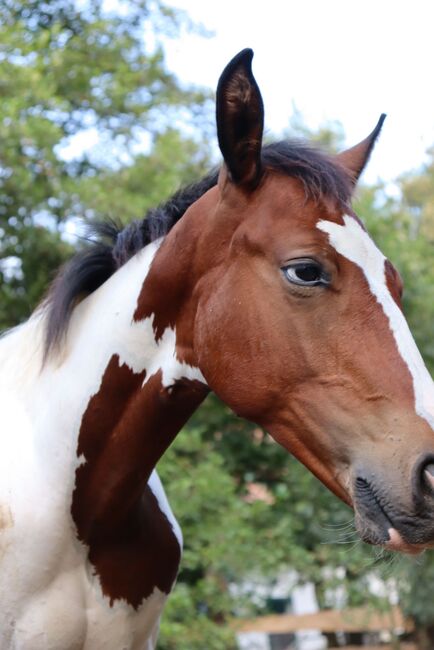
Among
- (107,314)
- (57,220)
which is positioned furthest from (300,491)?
(107,314)

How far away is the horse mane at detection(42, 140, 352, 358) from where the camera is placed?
2418mm

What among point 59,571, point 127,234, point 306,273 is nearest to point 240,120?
point 306,273

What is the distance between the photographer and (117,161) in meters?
9.31

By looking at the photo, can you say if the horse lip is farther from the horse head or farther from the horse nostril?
the horse nostril

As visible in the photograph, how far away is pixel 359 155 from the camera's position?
271cm

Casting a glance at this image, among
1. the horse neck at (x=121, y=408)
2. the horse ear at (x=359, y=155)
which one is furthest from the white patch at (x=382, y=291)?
the horse neck at (x=121, y=408)

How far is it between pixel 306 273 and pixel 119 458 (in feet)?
2.63

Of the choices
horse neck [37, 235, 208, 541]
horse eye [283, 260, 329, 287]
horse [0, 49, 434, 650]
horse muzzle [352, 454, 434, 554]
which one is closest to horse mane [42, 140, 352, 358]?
horse [0, 49, 434, 650]

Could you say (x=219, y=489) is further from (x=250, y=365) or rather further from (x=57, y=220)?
(x=250, y=365)

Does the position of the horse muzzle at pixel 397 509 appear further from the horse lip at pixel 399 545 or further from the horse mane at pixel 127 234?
the horse mane at pixel 127 234

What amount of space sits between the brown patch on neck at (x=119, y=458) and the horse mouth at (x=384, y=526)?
66 centimetres

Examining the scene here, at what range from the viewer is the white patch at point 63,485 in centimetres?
249

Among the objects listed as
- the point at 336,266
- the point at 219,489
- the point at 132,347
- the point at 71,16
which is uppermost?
the point at 336,266

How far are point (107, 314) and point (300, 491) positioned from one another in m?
6.85
